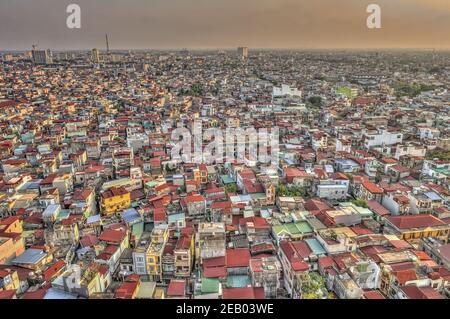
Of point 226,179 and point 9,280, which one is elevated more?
point 226,179

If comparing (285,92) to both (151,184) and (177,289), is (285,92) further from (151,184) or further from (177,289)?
(177,289)

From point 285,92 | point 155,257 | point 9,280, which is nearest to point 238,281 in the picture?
point 155,257

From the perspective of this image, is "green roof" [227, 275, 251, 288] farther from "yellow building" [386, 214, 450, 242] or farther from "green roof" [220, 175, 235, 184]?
"green roof" [220, 175, 235, 184]

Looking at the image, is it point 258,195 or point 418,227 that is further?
point 258,195

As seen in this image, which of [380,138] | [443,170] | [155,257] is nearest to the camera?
[155,257]

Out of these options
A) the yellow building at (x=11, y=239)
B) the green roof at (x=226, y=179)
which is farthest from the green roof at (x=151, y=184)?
the yellow building at (x=11, y=239)

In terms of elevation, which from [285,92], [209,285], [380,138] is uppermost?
[285,92]

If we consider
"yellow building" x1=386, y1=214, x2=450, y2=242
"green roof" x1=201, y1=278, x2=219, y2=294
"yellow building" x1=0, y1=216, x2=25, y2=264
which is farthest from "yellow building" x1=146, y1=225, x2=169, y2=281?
"yellow building" x1=386, y1=214, x2=450, y2=242
